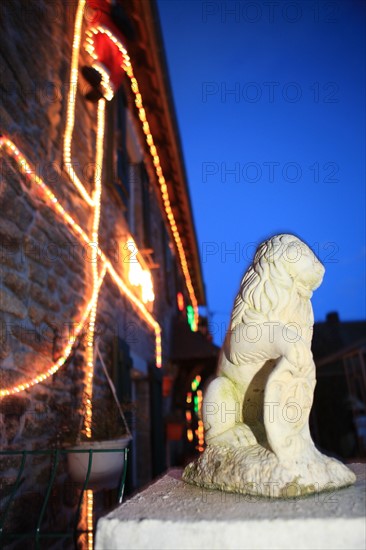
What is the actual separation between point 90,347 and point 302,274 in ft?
8.17

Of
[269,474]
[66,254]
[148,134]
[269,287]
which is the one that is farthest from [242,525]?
[148,134]

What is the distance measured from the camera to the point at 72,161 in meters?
3.61

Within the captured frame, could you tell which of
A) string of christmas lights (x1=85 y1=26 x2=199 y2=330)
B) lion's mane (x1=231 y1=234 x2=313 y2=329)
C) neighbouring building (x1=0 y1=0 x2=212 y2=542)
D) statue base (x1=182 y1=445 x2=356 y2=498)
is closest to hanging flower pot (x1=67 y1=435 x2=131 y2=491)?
neighbouring building (x1=0 y1=0 x2=212 y2=542)

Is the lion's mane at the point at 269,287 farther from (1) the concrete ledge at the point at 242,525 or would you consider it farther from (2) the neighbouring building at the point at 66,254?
(2) the neighbouring building at the point at 66,254

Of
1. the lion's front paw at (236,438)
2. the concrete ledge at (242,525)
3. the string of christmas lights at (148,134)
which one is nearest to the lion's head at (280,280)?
the lion's front paw at (236,438)

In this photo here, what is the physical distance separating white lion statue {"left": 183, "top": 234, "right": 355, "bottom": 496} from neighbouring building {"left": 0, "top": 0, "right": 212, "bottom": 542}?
0.96m

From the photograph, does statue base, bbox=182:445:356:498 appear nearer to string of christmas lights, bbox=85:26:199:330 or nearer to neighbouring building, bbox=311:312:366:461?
string of christmas lights, bbox=85:26:199:330

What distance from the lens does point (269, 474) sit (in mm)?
1298

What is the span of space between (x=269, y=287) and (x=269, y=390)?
380mm

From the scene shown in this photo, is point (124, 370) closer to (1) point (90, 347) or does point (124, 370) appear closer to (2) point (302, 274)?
(1) point (90, 347)

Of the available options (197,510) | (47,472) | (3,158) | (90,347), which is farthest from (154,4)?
(197,510)

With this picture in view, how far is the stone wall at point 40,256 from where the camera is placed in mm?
2359

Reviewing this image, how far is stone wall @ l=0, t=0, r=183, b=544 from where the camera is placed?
2.36m

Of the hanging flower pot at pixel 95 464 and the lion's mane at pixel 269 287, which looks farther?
the hanging flower pot at pixel 95 464
